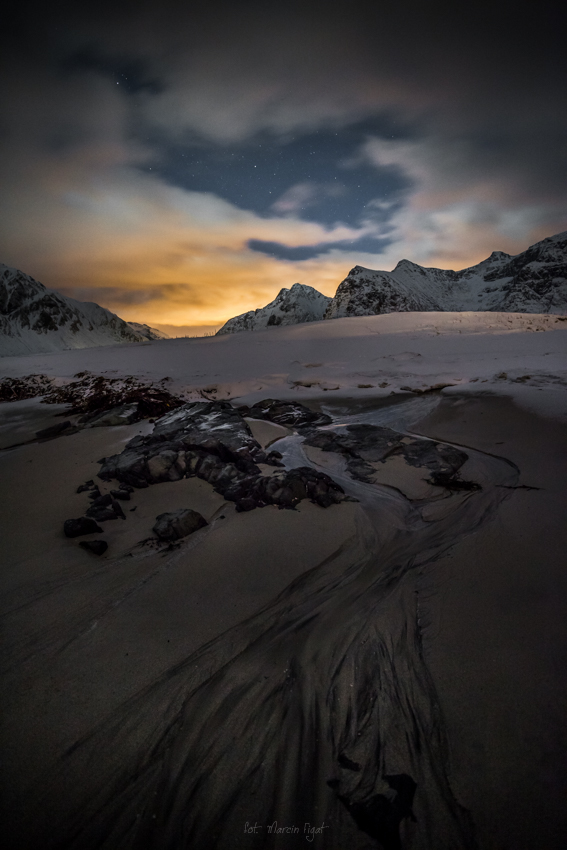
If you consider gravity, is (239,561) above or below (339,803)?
above

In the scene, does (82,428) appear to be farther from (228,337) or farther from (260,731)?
(228,337)

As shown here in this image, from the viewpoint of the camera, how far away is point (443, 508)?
285 cm

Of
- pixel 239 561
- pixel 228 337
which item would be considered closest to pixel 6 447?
pixel 239 561

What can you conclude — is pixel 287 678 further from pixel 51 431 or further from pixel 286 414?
pixel 51 431

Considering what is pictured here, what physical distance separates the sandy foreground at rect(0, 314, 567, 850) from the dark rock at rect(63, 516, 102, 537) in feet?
0.36

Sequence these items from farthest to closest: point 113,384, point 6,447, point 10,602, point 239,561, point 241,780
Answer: point 113,384, point 6,447, point 239,561, point 10,602, point 241,780

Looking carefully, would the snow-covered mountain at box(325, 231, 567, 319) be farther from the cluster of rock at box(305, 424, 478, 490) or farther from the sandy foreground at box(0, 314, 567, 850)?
the sandy foreground at box(0, 314, 567, 850)

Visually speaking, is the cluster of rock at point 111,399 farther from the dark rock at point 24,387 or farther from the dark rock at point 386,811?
the dark rock at point 386,811

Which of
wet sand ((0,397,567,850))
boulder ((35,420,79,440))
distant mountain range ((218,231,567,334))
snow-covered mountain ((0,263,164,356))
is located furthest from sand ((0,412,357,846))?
snow-covered mountain ((0,263,164,356))

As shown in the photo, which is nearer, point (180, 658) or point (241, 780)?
point (241, 780)

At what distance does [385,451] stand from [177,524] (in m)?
2.62

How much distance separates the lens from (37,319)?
121562mm

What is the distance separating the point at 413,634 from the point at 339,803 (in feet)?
2.59

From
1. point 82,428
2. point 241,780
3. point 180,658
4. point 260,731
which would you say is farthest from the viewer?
point 82,428
